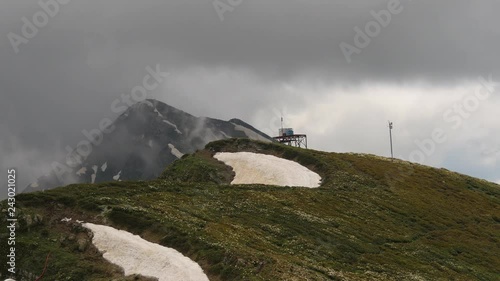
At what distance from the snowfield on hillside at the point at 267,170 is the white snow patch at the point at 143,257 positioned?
47.8 m

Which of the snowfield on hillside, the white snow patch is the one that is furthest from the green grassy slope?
the snowfield on hillside

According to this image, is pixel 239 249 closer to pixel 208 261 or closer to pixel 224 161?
pixel 208 261

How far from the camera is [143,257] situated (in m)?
56.3

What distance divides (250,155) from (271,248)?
5485cm

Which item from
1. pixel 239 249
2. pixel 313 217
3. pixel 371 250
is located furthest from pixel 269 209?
pixel 239 249

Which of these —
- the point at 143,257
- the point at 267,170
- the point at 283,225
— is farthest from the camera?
the point at 267,170

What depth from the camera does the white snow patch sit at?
176ft

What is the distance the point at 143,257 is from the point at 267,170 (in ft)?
183

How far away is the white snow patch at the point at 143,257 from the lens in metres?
53.8

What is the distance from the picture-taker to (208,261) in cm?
5600

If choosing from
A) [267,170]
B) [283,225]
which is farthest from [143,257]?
[267,170]

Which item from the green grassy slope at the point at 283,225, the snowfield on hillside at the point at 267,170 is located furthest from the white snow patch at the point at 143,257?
the snowfield on hillside at the point at 267,170

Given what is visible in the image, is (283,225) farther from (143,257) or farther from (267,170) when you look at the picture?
(267,170)

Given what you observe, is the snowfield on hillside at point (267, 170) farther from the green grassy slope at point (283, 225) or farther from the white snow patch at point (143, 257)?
the white snow patch at point (143, 257)
